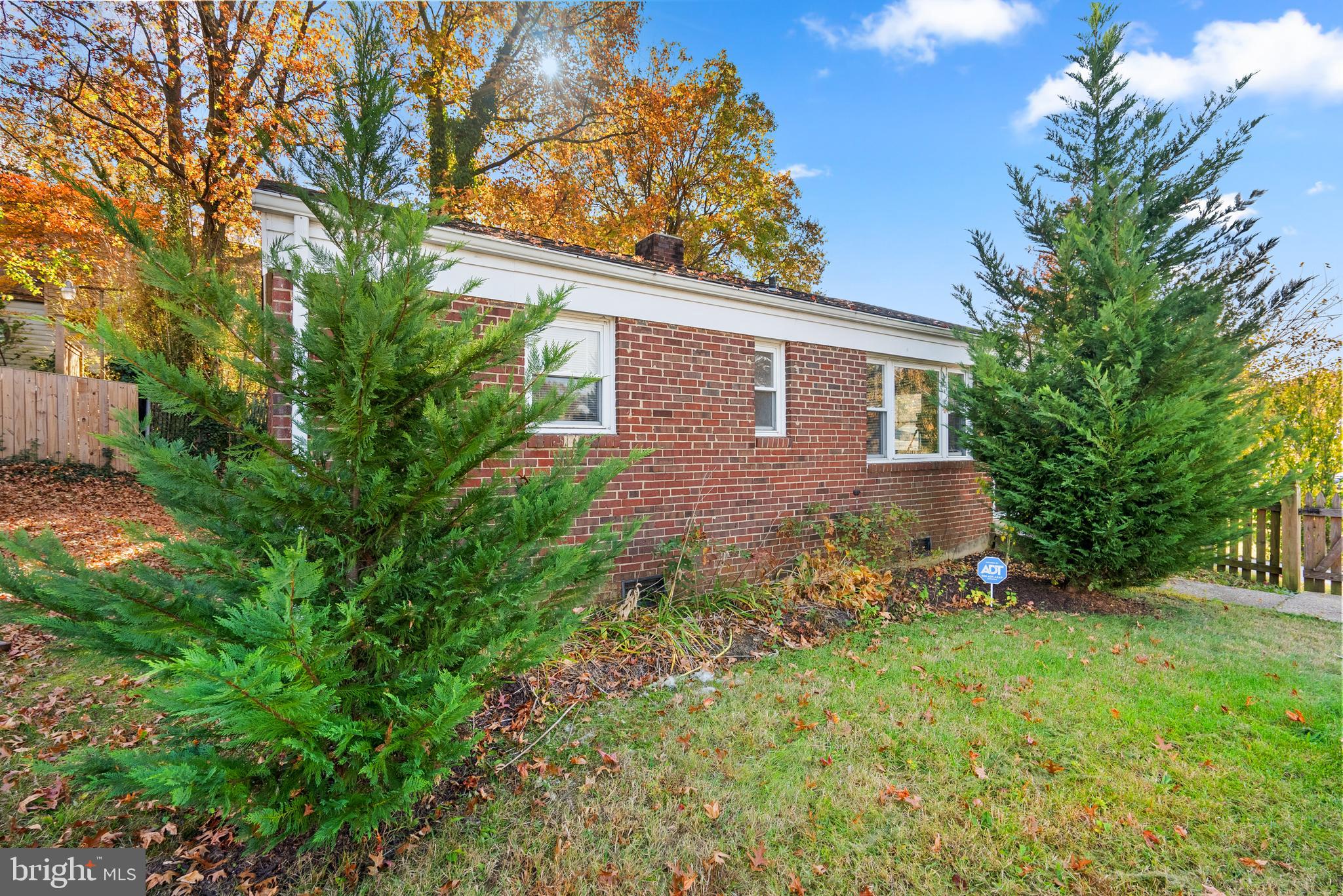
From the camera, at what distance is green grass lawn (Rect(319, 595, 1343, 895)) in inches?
101

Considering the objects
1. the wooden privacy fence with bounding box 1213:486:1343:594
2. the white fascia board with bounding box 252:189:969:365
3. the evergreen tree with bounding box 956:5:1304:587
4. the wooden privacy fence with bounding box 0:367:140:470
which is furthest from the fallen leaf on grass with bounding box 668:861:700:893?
the wooden privacy fence with bounding box 0:367:140:470

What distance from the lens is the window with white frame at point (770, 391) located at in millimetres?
7426

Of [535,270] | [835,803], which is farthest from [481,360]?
[535,270]

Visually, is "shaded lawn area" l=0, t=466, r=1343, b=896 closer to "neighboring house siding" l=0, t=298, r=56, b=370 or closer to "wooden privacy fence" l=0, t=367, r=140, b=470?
"wooden privacy fence" l=0, t=367, r=140, b=470

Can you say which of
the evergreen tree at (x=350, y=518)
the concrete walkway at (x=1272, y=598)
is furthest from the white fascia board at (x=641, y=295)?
the concrete walkway at (x=1272, y=598)

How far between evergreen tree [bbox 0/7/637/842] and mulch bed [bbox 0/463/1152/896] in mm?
346

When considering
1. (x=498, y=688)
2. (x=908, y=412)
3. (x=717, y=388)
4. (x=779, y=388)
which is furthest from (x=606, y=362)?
(x=908, y=412)

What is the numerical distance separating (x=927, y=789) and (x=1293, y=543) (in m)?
8.19

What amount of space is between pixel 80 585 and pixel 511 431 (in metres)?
1.61

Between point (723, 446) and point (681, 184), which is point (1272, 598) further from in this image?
point (681, 184)

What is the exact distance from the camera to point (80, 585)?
215 centimetres

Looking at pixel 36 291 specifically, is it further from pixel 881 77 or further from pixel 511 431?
pixel 881 77

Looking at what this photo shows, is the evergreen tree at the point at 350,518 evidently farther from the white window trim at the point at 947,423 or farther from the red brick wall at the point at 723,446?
the white window trim at the point at 947,423

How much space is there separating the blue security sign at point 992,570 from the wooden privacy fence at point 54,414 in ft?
47.3
